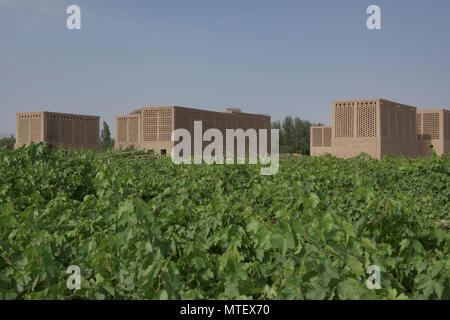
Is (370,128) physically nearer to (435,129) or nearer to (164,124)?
(435,129)

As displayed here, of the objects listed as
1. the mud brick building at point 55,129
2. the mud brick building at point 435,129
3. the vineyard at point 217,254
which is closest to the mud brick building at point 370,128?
the mud brick building at point 435,129

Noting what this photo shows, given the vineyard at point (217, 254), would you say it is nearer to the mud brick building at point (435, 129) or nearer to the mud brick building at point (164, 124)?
the mud brick building at point (164, 124)

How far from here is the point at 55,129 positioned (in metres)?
39.4

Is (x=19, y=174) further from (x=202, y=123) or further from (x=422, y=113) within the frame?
(x=422, y=113)

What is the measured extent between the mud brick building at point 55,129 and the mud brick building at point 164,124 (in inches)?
152

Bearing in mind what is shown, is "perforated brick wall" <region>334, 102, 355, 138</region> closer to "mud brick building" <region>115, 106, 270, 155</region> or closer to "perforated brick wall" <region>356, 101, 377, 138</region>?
"perforated brick wall" <region>356, 101, 377, 138</region>

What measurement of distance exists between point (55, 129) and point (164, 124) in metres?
12.8

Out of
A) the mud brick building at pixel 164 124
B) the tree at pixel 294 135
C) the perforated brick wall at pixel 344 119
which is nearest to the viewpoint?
the perforated brick wall at pixel 344 119

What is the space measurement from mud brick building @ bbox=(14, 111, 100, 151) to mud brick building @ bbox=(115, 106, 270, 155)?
3.86 m

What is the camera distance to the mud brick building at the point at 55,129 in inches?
1518

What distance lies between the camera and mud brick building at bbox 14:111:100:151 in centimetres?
3856

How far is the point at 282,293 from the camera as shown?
1652 mm

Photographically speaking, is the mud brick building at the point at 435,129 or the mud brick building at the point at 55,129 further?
the mud brick building at the point at 435,129
